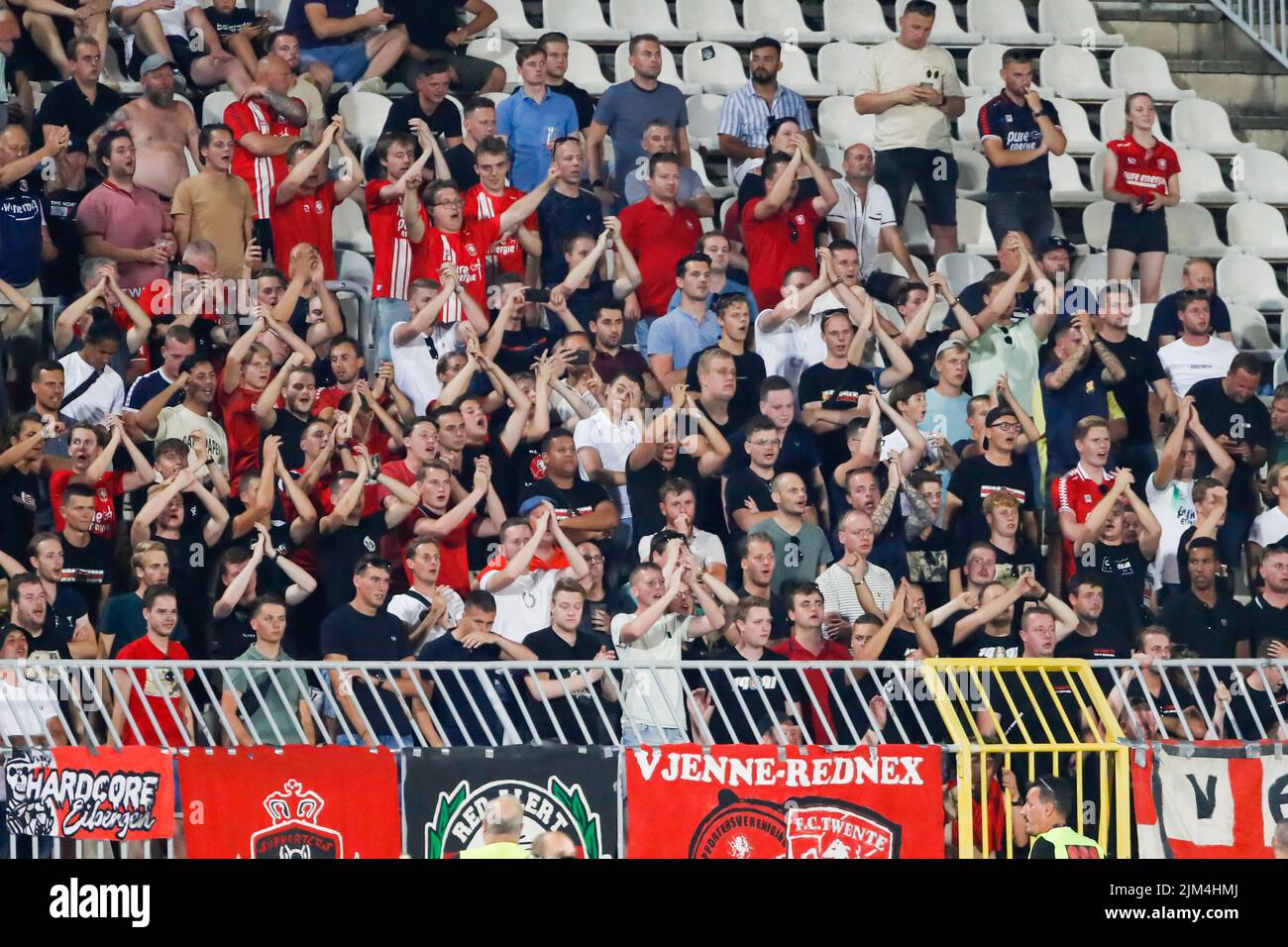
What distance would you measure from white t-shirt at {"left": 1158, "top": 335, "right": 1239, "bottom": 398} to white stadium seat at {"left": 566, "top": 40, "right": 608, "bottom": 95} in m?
4.58

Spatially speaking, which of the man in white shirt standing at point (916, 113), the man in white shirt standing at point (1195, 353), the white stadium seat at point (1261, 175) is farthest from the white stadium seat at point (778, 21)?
the man in white shirt standing at point (1195, 353)

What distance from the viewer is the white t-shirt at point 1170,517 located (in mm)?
13672

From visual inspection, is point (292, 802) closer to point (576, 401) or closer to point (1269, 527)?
point (576, 401)

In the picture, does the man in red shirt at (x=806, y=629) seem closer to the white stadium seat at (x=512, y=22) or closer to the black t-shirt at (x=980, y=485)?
the black t-shirt at (x=980, y=485)

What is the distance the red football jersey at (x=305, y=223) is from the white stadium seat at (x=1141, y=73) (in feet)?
21.6

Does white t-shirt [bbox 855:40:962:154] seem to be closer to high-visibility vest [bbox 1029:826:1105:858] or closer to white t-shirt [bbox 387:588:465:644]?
white t-shirt [bbox 387:588:465:644]

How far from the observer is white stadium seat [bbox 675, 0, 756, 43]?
1706 centimetres

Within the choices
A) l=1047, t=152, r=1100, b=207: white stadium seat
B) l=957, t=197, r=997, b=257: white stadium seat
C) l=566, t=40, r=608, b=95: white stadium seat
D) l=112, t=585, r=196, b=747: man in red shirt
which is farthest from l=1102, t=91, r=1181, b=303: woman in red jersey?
l=112, t=585, r=196, b=747: man in red shirt

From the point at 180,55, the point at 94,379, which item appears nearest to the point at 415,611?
the point at 94,379

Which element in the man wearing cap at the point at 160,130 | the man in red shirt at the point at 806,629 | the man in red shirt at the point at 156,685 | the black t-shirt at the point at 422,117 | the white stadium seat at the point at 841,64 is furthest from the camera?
the white stadium seat at the point at 841,64

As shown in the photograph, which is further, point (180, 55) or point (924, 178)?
point (924, 178)

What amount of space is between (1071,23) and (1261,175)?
6.61 ft

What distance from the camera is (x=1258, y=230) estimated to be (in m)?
16.5
